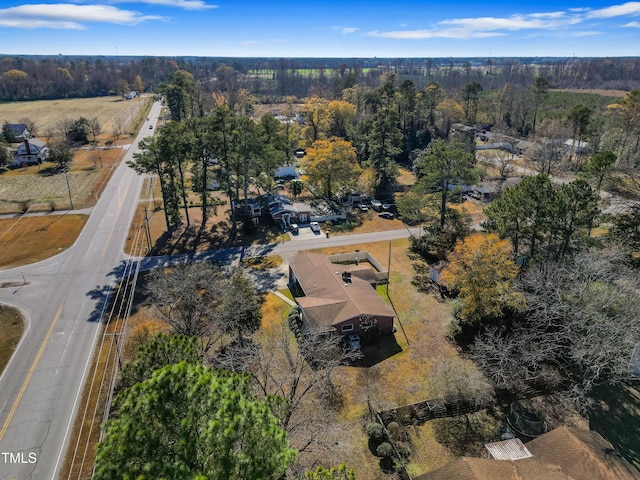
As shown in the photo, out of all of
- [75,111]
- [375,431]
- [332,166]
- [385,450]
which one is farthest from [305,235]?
[75,111]

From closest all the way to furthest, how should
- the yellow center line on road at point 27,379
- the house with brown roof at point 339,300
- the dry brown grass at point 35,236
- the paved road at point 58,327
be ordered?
the paved road at point 58,327
the yellow center line on road at point 27,379
the house with brown roof at point 339,300
the dry brown grass at point 35,236

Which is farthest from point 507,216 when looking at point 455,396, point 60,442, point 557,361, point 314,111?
point 314,111

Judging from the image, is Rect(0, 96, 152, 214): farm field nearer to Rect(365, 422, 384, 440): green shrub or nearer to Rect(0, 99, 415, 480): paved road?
Rect(0, 99, 415, 480): paved road

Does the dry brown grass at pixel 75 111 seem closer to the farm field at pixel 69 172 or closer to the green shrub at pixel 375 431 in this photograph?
the farm field at pixel 69 172

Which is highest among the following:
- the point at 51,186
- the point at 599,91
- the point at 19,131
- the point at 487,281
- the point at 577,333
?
the point at 599,91

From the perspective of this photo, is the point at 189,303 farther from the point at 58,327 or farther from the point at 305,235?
the point at 305,235

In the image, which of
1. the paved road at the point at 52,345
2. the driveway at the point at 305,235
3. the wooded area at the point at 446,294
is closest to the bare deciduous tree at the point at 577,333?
the wooded area at the point at 446,294
